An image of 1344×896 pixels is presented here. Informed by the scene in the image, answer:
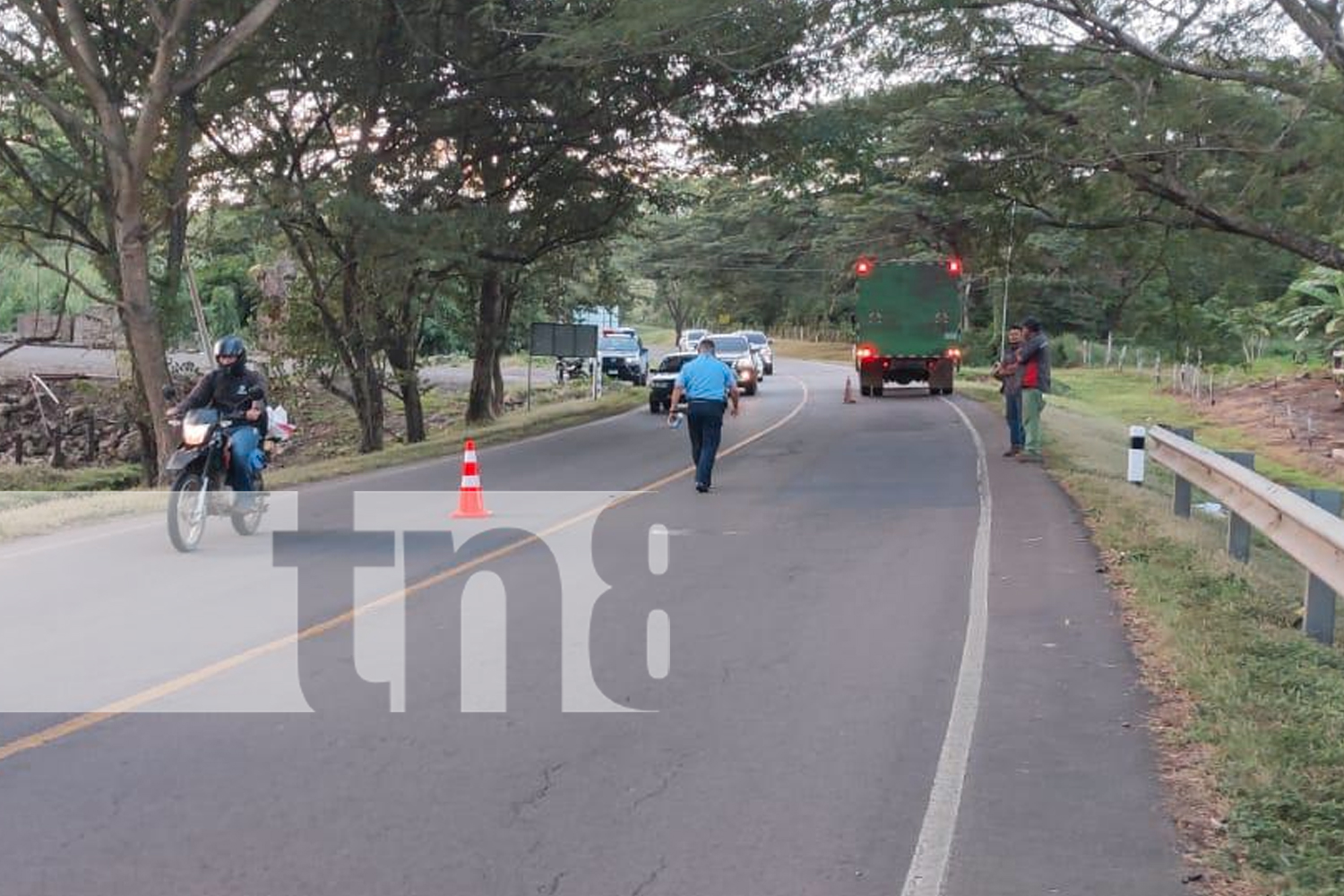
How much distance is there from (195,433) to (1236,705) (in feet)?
27.6

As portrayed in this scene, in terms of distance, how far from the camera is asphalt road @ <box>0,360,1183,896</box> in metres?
4.71

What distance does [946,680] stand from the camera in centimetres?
715

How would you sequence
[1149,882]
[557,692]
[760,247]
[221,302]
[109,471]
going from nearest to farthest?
[1149,882], [557,692], [109,471], [221,302], [760,247]

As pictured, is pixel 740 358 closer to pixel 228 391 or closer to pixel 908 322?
pixel 908 322

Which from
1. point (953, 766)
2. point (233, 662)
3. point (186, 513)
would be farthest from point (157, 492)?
point (953, 766)

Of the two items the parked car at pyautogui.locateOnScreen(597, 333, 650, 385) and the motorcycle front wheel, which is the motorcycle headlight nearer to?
the motorcycle front wheel

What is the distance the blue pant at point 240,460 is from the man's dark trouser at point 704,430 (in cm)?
526

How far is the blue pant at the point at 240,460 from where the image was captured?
11.6 m

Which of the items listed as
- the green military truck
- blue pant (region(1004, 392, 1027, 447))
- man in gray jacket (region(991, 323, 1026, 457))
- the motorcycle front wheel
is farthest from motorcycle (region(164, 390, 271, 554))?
the green military truck

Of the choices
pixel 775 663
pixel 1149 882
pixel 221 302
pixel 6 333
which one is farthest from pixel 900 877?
pixel 6 333

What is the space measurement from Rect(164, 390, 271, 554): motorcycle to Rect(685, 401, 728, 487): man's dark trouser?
5.18m

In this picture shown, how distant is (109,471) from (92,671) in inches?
1148

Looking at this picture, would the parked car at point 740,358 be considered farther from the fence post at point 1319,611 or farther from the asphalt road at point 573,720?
the fence post at point 1319,611

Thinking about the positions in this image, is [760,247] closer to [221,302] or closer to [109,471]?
[221,302]
